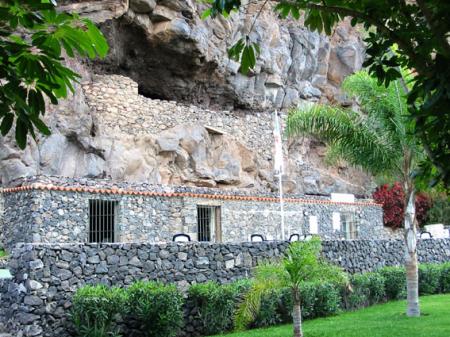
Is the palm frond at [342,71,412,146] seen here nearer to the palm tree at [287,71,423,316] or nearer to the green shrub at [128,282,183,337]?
the palm tree at [287,71,423,316]

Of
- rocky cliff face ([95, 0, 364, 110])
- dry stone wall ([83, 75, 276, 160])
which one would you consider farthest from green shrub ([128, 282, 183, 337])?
rocky cliff face ([95, 0, 364, 110])

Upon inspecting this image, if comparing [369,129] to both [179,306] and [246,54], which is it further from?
[246,54]

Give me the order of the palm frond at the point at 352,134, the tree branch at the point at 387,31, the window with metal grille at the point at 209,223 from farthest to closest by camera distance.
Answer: the window with metal grille at the point at 209,223 < the palm frond at the point at 352,134 < the tree branch at the point at 387,31

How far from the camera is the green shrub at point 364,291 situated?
1361 cm

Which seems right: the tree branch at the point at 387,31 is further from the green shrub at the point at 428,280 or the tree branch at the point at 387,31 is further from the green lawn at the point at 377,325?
the green shrub at the point at 428,280

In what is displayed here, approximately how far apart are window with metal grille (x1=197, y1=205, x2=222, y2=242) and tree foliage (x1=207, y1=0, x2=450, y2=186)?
46.2 ft

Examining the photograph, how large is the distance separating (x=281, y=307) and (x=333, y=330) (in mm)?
1664

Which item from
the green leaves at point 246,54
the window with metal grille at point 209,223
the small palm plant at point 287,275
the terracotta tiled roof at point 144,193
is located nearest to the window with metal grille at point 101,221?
the terracotta tiled roof at point 144,193

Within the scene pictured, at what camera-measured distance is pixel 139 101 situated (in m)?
21.4

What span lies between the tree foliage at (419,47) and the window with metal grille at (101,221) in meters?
12.2

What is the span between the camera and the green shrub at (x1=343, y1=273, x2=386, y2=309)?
13.6m

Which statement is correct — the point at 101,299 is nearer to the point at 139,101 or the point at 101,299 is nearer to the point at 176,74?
the point at 139,101

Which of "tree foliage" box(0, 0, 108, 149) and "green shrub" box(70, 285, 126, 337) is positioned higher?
"tree foliage" box(0, 0, 108, 149)

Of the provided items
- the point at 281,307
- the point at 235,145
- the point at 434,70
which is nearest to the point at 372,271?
the point at 281,307
